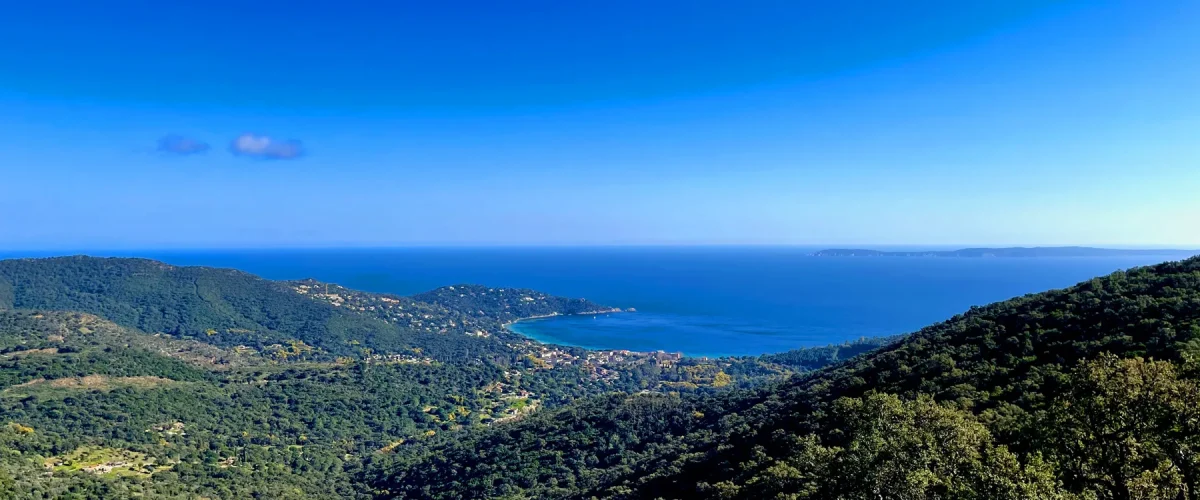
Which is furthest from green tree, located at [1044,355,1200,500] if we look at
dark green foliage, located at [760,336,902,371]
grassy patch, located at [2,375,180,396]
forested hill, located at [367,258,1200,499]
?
dark green foliage, located at [760,336,902,371]

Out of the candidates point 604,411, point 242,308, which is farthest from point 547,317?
point 604,411

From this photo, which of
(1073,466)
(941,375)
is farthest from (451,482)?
(1073,466)

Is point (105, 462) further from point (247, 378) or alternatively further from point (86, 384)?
point (247, 378)

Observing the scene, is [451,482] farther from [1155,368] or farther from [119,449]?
[1155,368]

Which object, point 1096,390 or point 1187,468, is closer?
point 1187,468

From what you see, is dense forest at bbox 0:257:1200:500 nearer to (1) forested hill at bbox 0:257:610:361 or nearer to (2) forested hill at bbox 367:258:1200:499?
(2) forested hill at bbox 367:258:1200:499

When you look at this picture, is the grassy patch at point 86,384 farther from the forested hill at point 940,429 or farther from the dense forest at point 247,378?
the forested hill at point 940,429
